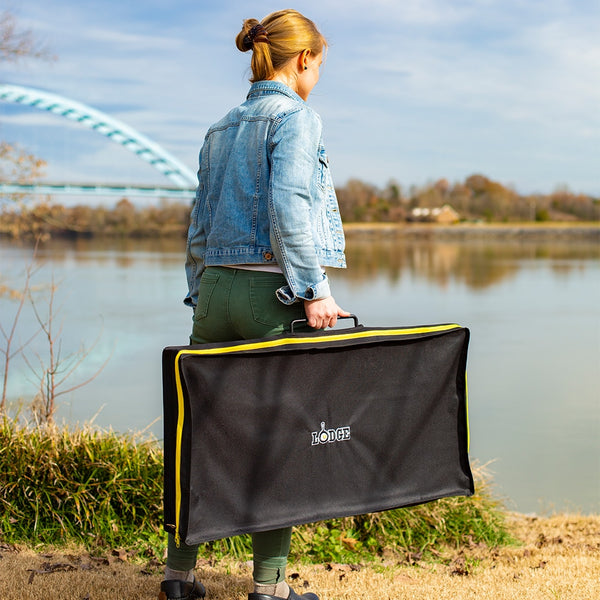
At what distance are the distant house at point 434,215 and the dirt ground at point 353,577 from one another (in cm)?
4830

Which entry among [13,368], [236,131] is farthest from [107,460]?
[13,368]

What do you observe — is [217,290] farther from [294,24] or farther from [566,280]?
[566,280]

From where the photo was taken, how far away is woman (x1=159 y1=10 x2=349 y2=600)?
1.64 meters

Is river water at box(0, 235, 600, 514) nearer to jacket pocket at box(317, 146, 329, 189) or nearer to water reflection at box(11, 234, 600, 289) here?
water reflection at box(11, 234, 600, 289)

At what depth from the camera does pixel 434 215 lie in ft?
166

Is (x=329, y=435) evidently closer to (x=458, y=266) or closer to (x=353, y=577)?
(x=353, y=577)

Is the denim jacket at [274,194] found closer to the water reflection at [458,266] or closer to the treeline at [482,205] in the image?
the water reflection at [458,266]

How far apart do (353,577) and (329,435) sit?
34.4 inches

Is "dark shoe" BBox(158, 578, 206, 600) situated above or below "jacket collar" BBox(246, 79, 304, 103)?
below

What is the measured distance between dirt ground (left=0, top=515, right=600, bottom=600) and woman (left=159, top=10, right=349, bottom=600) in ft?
1.17

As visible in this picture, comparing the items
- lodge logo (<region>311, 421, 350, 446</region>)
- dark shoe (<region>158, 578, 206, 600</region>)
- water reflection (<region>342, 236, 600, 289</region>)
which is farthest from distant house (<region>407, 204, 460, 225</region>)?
lodge logo (<region>311, 421, 350, 446</region>)

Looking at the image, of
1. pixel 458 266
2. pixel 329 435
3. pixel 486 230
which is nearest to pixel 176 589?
pixel 329 435

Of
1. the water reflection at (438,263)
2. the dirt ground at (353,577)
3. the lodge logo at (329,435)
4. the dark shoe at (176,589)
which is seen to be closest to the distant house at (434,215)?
the water reflection at (438,263)

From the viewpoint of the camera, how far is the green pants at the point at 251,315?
1.69 m
